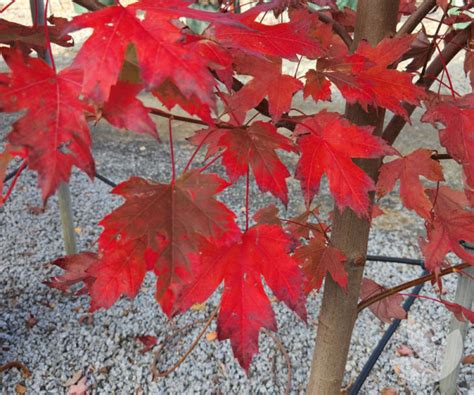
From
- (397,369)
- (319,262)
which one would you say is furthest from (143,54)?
(397,369)

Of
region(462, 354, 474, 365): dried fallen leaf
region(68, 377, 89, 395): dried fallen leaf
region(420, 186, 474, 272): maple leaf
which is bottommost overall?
region(68, 377, 89, 395): dried fallen leaf

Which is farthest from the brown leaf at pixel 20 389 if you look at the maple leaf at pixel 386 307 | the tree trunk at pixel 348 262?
the maple leaf at pixel 386 307

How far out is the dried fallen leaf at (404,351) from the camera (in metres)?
1.63

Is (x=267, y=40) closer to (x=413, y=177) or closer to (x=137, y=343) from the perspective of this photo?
(x=413, y=177)

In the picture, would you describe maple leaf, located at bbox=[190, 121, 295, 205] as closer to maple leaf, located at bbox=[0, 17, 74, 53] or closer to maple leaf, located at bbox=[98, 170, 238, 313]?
maple leaf, located at bbox=[98, 170, 238, 313]

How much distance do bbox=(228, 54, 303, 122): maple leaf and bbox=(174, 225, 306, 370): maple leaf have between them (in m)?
0.16

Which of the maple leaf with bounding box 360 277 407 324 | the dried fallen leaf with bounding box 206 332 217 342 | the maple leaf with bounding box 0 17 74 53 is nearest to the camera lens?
the maple leaf with bounding box 0 17 74 53

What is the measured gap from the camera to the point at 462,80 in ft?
14.6

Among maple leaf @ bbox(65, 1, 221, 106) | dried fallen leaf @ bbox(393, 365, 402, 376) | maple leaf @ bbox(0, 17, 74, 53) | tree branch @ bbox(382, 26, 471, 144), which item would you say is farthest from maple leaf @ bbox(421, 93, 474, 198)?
dried fallen leaf @ bbox(393, 365, 402, 376)

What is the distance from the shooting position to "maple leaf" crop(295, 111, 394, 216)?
1.94 ft

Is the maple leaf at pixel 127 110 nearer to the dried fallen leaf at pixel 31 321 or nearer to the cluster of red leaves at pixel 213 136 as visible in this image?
the cluster of red leaves at pixel 213 136

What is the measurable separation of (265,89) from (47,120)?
31 cm

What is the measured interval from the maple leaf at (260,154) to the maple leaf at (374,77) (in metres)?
0.10

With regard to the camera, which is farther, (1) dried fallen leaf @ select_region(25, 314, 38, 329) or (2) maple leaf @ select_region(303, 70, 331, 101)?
(1) dried fallen leaf @ select_region(25, 314, 38, 329)
